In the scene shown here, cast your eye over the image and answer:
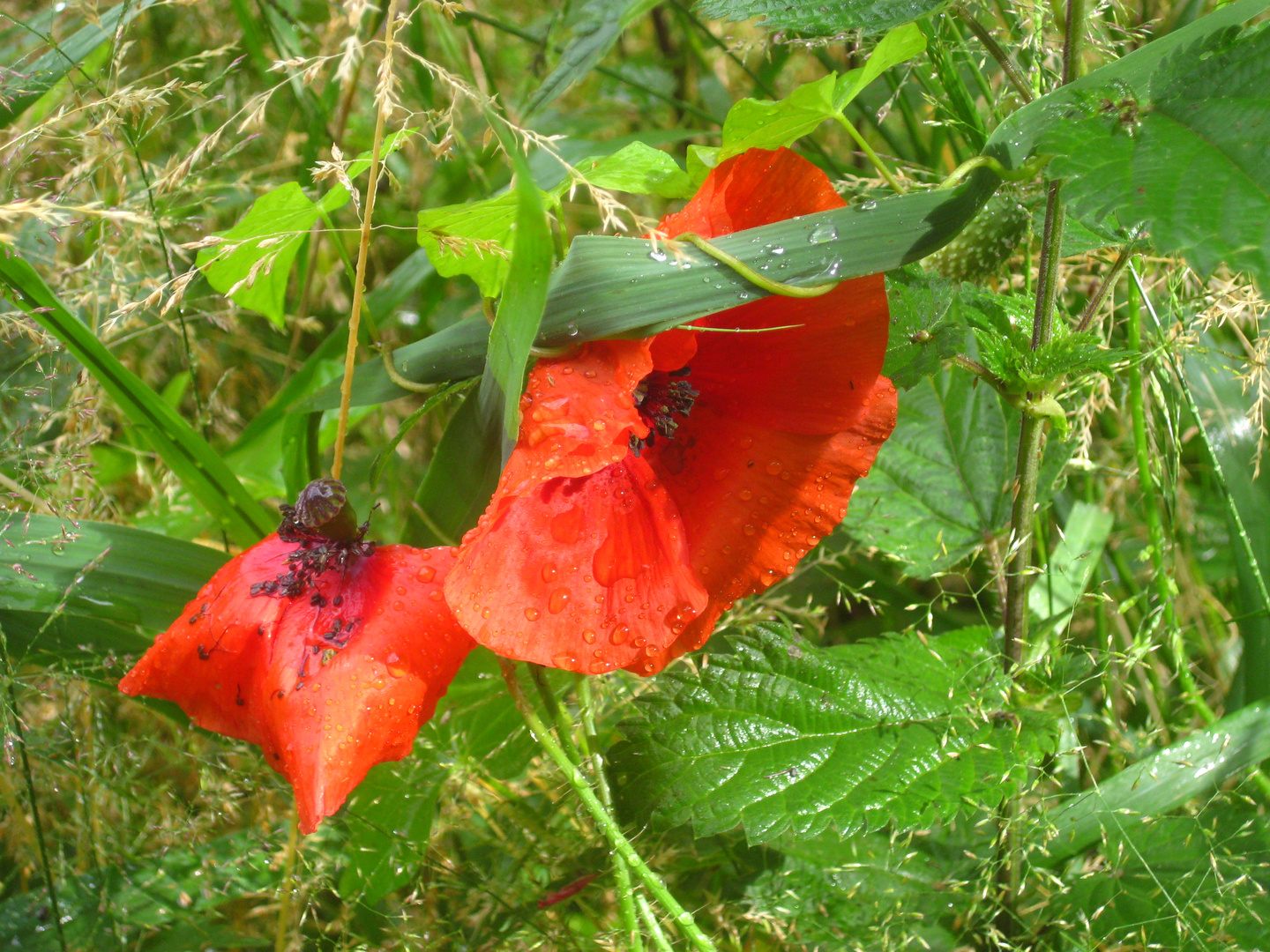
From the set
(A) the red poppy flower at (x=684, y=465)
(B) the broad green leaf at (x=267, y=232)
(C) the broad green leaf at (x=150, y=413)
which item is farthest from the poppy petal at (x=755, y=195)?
(C) the broad green leaf at (x=150, y=413)

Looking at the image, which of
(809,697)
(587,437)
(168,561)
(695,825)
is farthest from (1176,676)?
(168,561)

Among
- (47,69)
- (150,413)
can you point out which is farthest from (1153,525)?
(47,69)

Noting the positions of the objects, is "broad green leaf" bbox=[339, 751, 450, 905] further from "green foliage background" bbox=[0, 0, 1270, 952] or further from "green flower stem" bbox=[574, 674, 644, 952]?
"green flower stem" bbox=[574, 674, 644, 952]

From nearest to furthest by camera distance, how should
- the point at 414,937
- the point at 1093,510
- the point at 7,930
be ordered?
the point at 414,937 < the point at 7,930 < the point at 1093,510

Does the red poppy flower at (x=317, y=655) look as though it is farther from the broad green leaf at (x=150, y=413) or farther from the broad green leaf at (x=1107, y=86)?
the broad green leaf at (x=1107, y=86)

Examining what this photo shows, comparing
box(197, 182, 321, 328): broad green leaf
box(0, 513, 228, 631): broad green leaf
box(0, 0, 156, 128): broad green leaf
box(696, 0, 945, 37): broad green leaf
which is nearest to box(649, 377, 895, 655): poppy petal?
box(696, 0, 945, 37): broad green leaf

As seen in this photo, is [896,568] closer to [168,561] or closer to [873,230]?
[873,230]

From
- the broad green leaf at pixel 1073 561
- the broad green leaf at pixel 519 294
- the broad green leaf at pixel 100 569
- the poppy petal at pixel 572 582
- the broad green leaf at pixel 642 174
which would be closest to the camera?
the broad green leaf at pixel 519 294
